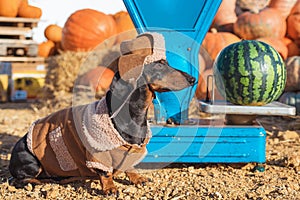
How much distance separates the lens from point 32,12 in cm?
807

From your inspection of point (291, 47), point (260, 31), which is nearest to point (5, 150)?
point (260, 31)

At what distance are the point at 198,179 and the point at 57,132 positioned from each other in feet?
3.32

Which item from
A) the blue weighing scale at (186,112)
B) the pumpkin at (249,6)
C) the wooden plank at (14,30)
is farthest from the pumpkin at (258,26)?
the blue weighing scale at (186,112)

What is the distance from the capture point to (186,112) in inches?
134

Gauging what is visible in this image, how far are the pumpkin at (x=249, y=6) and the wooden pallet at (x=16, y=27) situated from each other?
3734mm

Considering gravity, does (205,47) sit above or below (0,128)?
above

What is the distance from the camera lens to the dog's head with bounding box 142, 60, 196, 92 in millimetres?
2502

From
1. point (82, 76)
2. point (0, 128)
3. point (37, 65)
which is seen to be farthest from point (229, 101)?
point (37, 65)

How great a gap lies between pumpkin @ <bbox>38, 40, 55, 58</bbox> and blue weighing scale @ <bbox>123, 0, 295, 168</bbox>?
5915 mm

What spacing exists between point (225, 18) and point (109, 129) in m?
5.58

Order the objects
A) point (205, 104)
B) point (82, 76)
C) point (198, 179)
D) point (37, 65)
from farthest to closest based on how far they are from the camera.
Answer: point (37, 65), point (82, 76), point (205, 104), point (198, 179)

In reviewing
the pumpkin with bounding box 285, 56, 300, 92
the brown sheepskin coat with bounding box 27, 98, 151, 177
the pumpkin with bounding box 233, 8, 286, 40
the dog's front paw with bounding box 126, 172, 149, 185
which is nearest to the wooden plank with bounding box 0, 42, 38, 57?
the pumpkin with bounding box 233, 8, 286, 40

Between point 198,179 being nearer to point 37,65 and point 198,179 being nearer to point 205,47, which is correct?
point 205,47

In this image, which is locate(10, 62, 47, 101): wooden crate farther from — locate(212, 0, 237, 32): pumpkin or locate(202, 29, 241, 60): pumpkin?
locate(212, 0, 237, 32): pumpkin
